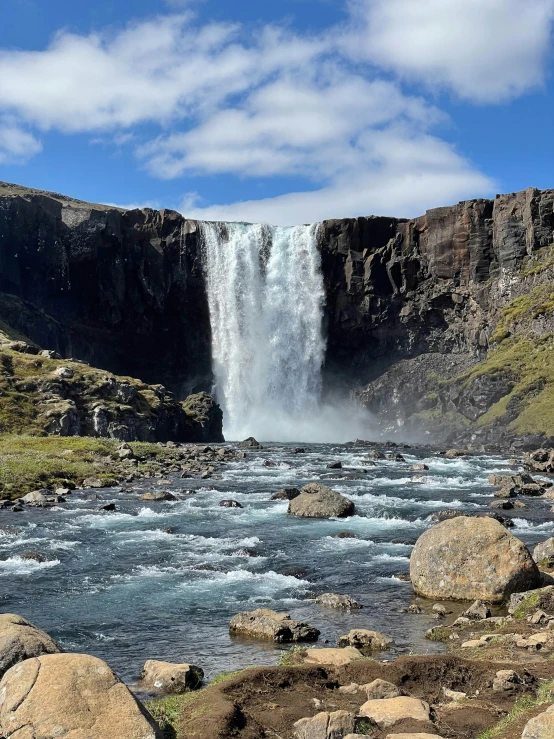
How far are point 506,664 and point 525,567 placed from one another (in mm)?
7487

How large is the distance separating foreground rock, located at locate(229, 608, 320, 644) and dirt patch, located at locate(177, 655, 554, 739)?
347 cm

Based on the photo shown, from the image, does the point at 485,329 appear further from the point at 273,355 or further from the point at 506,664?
the point at 506,664

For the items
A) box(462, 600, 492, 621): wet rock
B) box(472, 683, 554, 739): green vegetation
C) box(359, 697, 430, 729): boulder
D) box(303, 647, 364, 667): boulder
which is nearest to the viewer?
box(472, 683, 554, 739): green vegetation

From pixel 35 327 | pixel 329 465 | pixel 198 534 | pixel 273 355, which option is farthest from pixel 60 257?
pixel 198 534

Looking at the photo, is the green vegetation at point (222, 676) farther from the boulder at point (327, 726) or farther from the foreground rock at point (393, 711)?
the foreground rock at point (393, 711)

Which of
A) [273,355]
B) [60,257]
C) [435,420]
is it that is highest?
[60,257]

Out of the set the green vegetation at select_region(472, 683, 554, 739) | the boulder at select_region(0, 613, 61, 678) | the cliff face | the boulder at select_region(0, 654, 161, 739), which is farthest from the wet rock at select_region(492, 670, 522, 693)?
the cliff face

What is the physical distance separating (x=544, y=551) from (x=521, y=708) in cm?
1507

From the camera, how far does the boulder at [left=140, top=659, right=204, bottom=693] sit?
1478cm

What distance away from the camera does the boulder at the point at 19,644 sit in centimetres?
1214

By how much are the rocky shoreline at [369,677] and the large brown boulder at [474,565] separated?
0.03 metres

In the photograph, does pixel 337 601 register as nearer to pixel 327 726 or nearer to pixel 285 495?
pixel 327 726

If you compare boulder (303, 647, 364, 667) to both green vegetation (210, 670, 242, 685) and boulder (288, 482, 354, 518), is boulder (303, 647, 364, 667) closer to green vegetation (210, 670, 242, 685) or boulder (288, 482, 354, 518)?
green vegetation (210, 670, 242, 685)

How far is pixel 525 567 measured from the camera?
2122 centimetres
